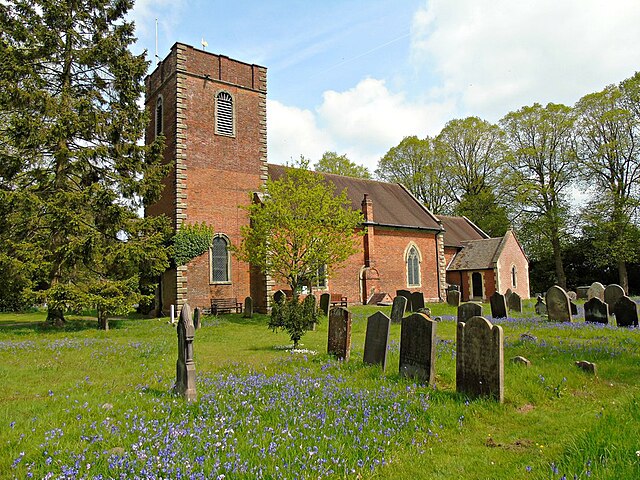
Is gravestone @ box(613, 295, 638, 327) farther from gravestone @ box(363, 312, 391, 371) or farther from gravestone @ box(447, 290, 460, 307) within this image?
gravestone @ box(447, 290, 460, 307)

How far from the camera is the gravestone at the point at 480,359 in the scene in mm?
6277

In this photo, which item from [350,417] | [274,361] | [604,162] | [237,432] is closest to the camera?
[237,432]

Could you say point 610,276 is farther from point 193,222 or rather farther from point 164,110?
point 164,110

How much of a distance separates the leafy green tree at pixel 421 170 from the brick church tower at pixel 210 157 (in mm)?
25948

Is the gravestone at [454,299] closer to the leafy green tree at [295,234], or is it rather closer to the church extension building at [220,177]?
the church extension building at [220,177]

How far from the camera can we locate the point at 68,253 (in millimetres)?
16156

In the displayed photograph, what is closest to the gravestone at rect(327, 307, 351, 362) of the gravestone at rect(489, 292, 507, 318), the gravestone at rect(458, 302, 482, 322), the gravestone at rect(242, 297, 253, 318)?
the gravestone at rect(458, 302, 482, 322)

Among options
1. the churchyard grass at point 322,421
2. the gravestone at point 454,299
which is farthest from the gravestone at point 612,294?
the churchyard grass at point 322,421

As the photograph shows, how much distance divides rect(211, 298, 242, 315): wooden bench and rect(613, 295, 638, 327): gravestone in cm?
1605

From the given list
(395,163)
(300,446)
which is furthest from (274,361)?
(395,163)

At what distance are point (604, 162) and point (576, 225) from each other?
5.46 metres

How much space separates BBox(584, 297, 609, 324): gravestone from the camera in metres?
14.2

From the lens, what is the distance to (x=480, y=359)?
6523 mm

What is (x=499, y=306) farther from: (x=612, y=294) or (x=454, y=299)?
(x=454, y=299)
